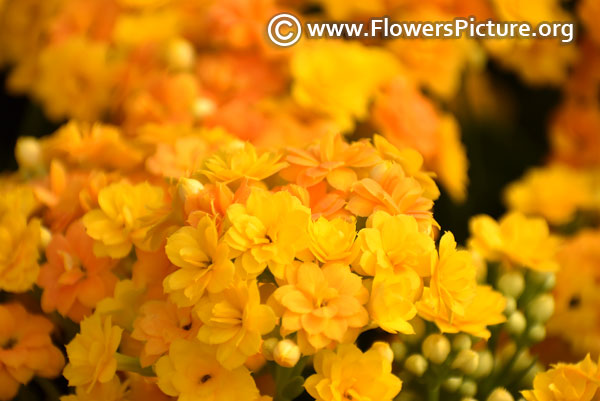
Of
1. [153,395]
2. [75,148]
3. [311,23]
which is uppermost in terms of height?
[311,23]

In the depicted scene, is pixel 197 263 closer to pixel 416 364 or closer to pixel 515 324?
pixel 416 364

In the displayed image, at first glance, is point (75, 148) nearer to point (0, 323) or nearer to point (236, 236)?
point (0, 323)

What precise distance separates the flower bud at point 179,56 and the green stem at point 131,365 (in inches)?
21.6

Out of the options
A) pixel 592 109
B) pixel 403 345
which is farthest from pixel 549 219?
pixel 403 345

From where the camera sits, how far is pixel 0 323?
748 millimetres

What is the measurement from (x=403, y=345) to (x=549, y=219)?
21.4 inches

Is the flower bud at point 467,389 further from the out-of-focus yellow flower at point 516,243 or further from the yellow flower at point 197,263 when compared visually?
the yellow flower at point 197,263

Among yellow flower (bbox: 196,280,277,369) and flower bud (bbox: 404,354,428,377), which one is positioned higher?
yellow flower (bbox: 196,280,277,369)

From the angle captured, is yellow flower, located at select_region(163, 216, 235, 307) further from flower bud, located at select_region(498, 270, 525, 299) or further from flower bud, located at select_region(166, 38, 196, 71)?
flower bud, located at select_region(166, 38, 196, 71)

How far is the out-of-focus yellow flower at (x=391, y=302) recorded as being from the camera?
0.59 metres

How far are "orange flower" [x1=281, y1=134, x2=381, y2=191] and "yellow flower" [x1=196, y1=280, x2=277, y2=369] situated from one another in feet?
0.43

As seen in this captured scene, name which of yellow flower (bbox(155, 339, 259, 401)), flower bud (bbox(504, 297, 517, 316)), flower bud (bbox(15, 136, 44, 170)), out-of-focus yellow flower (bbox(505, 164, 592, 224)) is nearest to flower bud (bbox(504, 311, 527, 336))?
flower bud (bbox(504, 297, 517, 316))

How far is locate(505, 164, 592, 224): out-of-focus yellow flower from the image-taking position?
1192 mm

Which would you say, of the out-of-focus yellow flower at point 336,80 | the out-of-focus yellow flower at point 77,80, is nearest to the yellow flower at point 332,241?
the out-of-focus yellow flower at point 336,80
